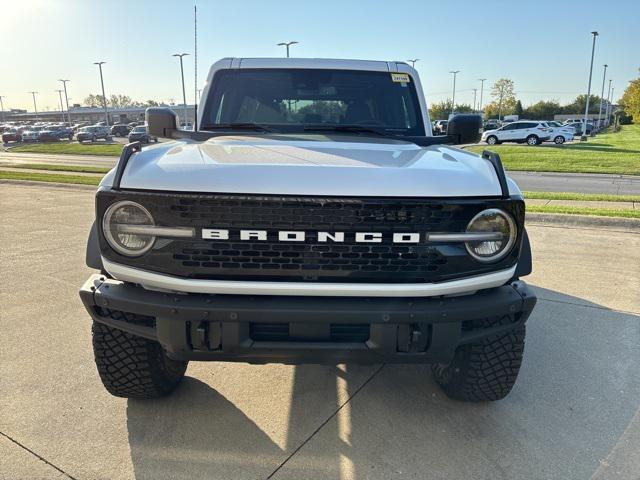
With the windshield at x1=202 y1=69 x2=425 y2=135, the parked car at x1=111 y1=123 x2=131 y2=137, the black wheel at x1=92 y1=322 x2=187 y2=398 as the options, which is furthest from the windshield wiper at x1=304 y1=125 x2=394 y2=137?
the parked car at x1=111 y1=123 x2=131 y2=137

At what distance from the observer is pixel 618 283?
198 inches

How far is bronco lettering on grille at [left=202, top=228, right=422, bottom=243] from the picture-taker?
2.10 m

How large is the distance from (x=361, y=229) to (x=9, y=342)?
300 centimetres

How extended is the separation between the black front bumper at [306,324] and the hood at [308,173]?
0.47 metres

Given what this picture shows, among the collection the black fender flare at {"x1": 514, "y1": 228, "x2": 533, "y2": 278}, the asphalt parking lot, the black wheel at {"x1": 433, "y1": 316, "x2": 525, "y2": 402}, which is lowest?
the asphalt parking lot

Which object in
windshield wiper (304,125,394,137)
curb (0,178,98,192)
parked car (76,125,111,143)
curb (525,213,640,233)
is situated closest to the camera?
windshield wiper (304,125,394,137)

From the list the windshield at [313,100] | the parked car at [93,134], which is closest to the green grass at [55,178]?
the windshield at [313,100]

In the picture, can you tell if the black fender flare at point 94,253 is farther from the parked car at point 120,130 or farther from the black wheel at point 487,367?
the parked car at point 120,130

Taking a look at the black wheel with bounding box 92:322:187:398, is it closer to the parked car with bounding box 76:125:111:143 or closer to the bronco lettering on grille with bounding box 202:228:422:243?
the bronco lettering on grille with bounding box 202:228:422:243

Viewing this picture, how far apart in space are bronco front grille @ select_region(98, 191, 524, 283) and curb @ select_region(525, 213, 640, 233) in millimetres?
6349

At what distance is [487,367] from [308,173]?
4.84ft

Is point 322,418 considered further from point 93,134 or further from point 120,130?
point 120,130

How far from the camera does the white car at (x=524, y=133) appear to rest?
1246 inches

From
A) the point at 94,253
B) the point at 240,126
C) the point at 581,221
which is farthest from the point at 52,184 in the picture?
the point at 581,221
